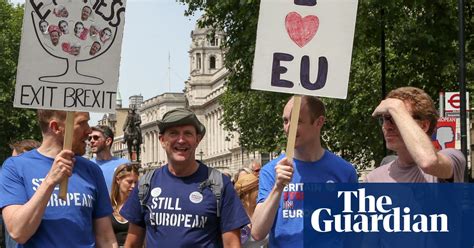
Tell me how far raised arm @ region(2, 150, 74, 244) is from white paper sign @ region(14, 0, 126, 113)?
465mm

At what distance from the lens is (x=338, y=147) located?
47.9m

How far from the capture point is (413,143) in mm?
4754

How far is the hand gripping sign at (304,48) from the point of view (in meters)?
5.39

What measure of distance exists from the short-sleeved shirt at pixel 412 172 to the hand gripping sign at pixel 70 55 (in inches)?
57.7

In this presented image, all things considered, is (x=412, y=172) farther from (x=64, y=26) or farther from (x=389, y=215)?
(x=64, y=26)

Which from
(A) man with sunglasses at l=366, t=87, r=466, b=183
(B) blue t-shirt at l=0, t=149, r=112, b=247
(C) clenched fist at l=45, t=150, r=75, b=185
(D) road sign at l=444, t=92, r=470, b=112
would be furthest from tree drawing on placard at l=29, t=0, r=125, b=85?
(D) road sign at l=444, t=92, r=470, b=112

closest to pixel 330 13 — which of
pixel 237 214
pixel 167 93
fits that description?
pixel 237 214

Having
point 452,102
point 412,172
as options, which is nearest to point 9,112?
point 452,102

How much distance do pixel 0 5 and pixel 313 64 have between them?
5583cm

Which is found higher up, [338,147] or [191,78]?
[191,78]

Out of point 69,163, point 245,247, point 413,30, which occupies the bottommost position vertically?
point 245,247

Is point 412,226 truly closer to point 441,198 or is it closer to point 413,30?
point 441,198

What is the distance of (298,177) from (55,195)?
4.22ft

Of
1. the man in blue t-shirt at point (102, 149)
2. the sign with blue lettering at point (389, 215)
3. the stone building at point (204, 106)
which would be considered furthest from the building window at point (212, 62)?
the sign with blue lettering at point (389, 215)
